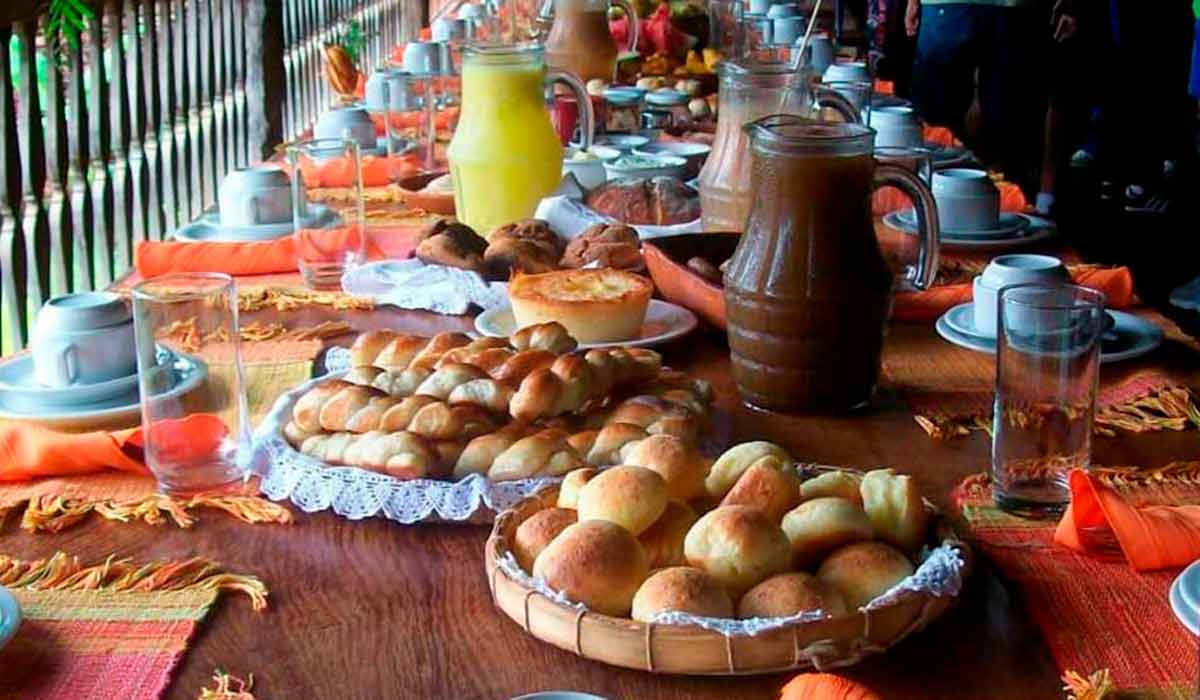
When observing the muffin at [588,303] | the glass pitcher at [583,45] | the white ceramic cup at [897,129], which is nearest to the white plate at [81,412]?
the muffin at [588,303]

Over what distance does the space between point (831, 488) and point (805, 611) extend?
141 mm

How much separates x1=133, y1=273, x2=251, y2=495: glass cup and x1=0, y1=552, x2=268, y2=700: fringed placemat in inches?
5.4

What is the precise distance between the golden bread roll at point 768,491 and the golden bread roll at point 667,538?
33mm

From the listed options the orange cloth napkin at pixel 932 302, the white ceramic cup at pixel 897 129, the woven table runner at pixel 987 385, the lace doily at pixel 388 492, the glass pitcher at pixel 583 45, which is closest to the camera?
the lace doily at pixel 388 492

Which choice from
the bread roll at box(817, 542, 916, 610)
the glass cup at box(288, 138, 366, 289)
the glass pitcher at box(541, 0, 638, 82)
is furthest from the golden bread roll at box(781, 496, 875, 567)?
the glass pitcher at box(541, 0, 638, 82)

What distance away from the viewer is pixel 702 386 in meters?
1.13

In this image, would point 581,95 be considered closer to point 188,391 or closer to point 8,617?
point 188,391

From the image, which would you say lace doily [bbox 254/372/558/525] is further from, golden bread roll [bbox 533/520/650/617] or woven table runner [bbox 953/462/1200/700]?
woven table runner [bbox 953/462/1200/700]

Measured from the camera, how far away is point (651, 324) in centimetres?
137

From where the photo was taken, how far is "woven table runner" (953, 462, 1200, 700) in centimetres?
77

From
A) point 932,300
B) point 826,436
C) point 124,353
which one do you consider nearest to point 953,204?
point 932,300

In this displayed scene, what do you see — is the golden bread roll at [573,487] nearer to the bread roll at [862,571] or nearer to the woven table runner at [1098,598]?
the bread roll at [862,571]

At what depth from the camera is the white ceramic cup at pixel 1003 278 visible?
1338 millimetres

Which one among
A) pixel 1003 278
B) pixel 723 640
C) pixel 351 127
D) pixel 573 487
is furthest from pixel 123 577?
pixel 351 127
